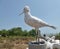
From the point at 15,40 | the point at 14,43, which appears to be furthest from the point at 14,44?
the point at 15,40

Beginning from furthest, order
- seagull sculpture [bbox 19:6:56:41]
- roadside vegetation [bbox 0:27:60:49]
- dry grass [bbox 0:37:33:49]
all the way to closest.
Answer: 1. roadside vegetation [bbox 0:27:60:49]
2. dry grass [bbox 0:37:33:49]
3. seagull sculpture [bbox 19:6:56:41]

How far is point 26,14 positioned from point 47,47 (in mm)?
779

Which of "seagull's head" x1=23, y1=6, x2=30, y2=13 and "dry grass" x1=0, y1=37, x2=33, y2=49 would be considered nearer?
"seagull's head" x1=23, y1=6, x2=30, y2=13

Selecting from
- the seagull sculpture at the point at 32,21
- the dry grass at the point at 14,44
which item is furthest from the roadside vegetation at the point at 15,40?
the seagull sculpture at the point at 32,21

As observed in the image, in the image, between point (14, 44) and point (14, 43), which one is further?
point (14, 43)

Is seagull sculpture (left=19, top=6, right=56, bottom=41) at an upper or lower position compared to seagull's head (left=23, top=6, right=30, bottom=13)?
lower

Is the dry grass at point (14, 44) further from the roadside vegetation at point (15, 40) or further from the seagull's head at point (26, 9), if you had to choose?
the seagull's head at point (26, 9)

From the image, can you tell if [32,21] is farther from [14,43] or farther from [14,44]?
[14,43]

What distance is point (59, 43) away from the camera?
14.8 ft

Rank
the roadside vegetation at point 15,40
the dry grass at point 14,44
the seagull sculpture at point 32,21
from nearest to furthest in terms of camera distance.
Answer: the seagull sculpture at point 32,21, the dry grass at point 14,44, the roadside vegetation at point 15,40

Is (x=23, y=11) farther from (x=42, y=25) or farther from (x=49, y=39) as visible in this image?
(x=49, y=39)

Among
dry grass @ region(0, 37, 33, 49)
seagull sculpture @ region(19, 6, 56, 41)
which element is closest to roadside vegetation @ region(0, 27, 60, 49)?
dry grass @ region(0, 37, 33, 49)

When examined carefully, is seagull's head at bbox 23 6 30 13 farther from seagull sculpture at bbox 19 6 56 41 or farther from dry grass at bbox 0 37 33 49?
dry grass at bbox 0 37 33 49

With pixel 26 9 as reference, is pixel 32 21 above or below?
below
